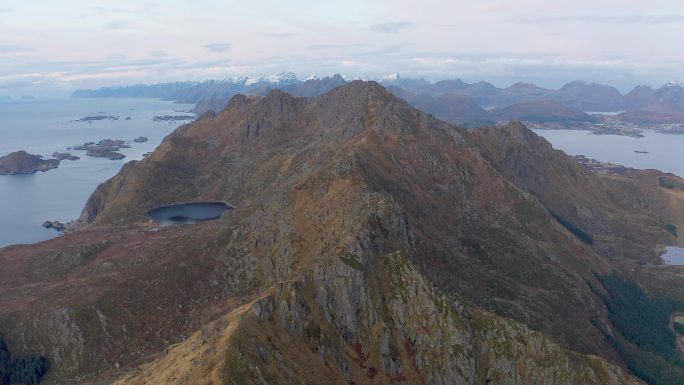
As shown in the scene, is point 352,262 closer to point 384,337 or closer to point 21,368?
point 384,337

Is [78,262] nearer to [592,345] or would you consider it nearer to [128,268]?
[128,268]

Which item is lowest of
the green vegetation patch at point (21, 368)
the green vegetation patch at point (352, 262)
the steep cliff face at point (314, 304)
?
the green vegetation patch at point (21, 368)

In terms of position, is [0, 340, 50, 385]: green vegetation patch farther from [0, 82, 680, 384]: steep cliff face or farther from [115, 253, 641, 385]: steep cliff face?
[115, 253, 641, 385]: steep cliff face

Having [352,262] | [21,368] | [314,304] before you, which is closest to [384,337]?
[314,304]

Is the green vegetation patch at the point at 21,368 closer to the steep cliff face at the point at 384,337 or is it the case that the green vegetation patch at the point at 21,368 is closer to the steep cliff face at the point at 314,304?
the steep cliff face at the point at 314,304

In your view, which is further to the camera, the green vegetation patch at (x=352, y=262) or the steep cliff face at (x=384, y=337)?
the green vegetation patch at (x=352, y=262)

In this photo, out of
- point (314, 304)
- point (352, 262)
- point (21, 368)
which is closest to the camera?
point (314, 304)

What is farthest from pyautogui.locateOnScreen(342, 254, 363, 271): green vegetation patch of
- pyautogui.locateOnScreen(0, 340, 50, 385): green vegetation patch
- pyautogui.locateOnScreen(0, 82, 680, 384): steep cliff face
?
pyautogui.locateOnScreen(0, 340, 50, 385): green vegetation patch

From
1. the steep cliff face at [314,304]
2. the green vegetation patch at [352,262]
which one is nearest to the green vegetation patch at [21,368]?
the steep cliff face at [314,304]
